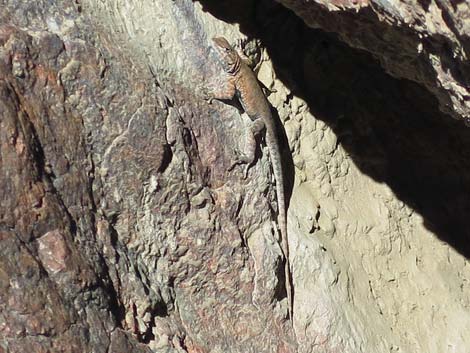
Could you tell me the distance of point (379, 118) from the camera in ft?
18.1

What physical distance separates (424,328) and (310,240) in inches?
47.6

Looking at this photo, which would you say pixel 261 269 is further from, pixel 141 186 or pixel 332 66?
pixel 332 66

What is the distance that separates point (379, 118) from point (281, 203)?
1350 mm

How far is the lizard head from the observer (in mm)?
4602

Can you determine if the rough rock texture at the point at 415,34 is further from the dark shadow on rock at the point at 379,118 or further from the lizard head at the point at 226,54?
the dark shadow on rock at the point at 379,118

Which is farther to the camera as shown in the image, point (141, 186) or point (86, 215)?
point (141, 186)

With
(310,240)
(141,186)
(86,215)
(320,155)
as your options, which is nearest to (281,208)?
(310,240)

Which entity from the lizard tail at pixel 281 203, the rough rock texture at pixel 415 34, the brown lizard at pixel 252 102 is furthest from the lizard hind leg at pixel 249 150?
the rough rock texture at pixel 415 34

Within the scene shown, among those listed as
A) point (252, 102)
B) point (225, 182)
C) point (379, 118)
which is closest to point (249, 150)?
point (225, 182)

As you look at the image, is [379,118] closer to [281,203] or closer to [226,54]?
[281,203]

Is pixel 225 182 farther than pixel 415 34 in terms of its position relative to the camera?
Yes

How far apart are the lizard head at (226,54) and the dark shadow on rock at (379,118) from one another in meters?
0.35

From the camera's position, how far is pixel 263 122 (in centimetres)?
467

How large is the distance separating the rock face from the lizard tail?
0.21 feet
